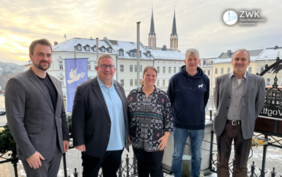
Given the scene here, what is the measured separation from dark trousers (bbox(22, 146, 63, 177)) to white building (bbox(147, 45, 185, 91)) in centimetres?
3208

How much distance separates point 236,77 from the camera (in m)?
2.03

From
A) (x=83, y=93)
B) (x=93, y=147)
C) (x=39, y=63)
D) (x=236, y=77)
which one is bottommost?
(x=93, y=147)

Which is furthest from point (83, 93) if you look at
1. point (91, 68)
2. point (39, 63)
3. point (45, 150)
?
point (91, 68)

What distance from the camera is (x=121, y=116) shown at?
172 cm

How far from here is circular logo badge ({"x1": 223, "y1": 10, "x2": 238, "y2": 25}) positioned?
5.70m

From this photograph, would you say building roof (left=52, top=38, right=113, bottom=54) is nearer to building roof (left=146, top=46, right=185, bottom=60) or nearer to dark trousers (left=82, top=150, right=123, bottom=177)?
building roof (left=146, top=46, right=185, bottom=60)

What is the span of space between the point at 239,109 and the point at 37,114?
2.16 meters

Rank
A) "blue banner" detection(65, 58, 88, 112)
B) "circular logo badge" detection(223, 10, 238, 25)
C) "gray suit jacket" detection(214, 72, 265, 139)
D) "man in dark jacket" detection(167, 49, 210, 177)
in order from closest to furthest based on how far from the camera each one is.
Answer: "gray suit jacket" detection(214, 72, 265, 139) < "man in dark jacket" detection(167, 49, 210, 177) < "circular logo badge" detection(223, 10, 238, 25) < "blue banner" detection(65, 58, 88, 112)

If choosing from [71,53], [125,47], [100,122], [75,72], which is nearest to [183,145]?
[100,122]

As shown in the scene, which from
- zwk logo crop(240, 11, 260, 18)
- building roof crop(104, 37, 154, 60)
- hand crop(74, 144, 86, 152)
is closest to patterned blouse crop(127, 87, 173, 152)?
hand crop(74, 144, 86, 152)

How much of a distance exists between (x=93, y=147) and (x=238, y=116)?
1.73 m

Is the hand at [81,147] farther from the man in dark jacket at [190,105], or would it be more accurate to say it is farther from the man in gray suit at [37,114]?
the man in dark jacket at [190,105]

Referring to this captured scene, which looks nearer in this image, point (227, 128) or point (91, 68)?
point (227, 128)

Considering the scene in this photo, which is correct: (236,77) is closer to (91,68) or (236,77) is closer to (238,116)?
(238,116)
